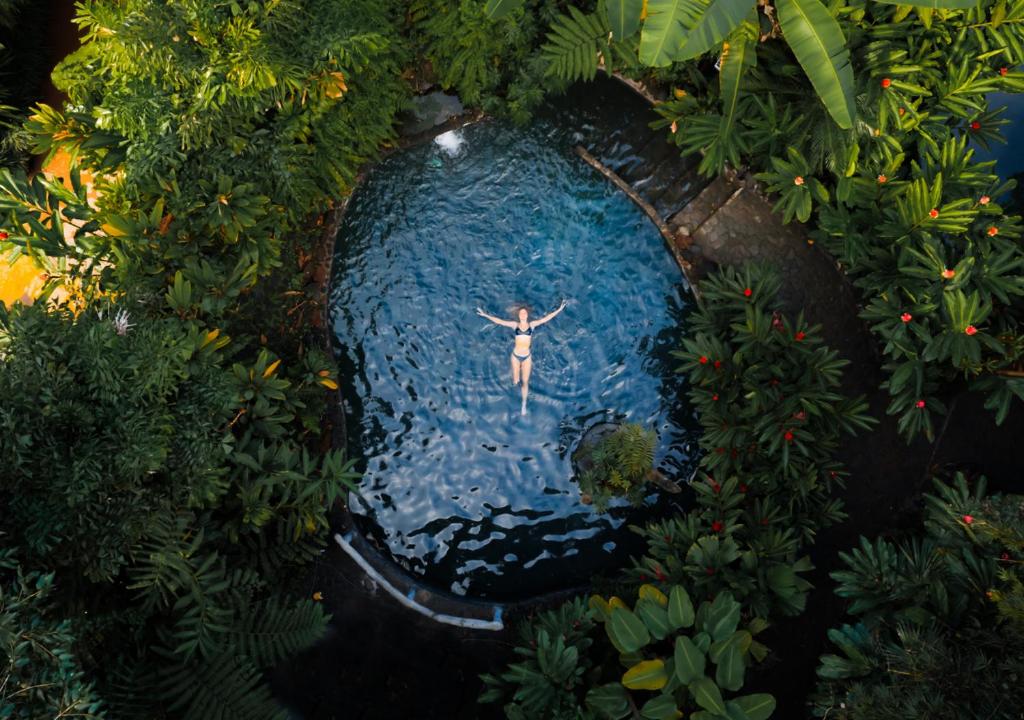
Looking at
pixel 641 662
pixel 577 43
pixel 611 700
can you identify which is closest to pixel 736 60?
pixel 577 43

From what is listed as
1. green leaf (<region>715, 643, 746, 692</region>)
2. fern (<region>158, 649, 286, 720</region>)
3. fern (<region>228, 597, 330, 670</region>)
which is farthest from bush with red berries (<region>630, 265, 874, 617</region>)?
fern (<region>158, 649, 286, 720</region>)

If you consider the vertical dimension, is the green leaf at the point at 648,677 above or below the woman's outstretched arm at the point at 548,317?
below

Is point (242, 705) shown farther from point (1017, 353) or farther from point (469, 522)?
point (1017, 353)

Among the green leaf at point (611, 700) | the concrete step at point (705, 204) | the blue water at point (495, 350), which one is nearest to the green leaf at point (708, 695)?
the green leaf at point (611, 700)

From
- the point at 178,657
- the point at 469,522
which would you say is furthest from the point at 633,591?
the point at 178,657

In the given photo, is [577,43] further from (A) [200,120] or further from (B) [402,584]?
(B) [402,584]

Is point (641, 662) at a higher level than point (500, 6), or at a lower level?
lower

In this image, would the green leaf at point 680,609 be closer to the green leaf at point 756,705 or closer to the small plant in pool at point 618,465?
the green leaf at point 756,705

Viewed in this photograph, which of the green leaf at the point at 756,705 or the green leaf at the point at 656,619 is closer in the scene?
the green leaf at the point at 756,705
